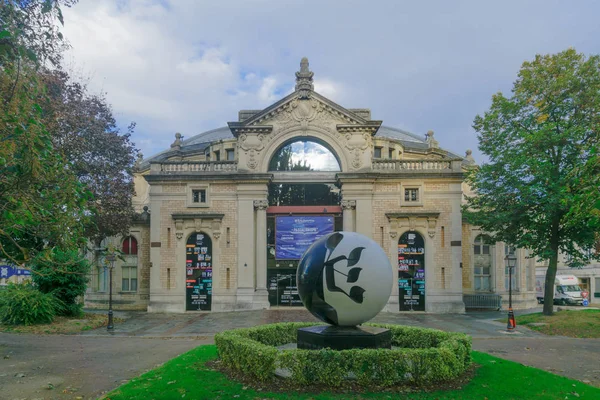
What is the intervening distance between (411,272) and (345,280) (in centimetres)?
1983

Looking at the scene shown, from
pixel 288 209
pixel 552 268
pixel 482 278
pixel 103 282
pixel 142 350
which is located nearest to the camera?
pixel 142 350

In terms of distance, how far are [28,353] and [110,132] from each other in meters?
13.8

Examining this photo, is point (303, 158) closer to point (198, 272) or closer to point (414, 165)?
point (414, 165)

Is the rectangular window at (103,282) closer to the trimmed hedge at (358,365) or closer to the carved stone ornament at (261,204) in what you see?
the carved stone ornament at (261,204)

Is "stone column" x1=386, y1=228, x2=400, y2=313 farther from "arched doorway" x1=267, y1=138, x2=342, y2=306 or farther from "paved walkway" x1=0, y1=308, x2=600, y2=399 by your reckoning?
"arched doorway" x1=267, y1=138, x2=342, y2=306

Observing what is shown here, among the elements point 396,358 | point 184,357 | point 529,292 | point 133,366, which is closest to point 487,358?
point 396,358

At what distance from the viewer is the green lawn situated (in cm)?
912

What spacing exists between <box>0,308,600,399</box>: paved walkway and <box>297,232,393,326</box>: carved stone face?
5263mm

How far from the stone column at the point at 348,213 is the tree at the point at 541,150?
776 cm

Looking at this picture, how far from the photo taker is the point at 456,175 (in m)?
29.9

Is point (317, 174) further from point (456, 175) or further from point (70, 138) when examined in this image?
point (70, 138)

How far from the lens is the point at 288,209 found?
30.4 metres

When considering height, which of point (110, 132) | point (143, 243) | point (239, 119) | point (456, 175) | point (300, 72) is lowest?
point (143, 243)

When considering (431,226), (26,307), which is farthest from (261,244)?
(26,307)
